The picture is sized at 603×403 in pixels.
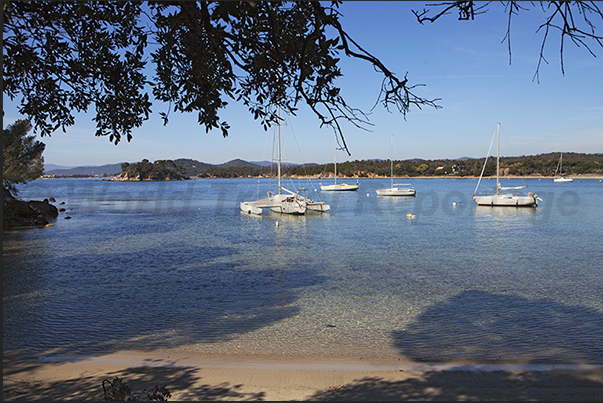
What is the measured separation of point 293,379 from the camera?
7.24 meters

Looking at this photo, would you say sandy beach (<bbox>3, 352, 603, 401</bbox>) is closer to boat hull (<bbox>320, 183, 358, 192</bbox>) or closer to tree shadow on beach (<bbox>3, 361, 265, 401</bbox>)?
tree shadow on beach (<bbox>3, 361, 265, 401</bbox>)

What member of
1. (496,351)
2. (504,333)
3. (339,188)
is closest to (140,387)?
(496,351)

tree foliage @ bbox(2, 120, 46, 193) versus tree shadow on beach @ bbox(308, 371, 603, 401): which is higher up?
tree foliage @ bbox(2, 120, 46, 193)

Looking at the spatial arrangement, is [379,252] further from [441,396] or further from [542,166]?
[542,166]

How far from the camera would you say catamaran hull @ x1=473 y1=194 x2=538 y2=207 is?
47344 millimetres

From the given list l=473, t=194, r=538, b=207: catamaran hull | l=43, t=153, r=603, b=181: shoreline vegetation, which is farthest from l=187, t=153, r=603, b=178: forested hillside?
l=473, t=194, r=538, b=207: catamaran hull

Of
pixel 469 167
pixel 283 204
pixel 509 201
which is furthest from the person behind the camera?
pixel 469 167

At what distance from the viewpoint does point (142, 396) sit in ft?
20.5

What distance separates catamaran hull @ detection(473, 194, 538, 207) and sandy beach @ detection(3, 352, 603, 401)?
43.5 metres

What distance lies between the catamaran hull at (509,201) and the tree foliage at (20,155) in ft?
139

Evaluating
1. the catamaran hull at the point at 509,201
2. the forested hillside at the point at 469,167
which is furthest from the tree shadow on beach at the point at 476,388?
the forested hillside at the point at 469,167

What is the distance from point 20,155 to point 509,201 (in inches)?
1763

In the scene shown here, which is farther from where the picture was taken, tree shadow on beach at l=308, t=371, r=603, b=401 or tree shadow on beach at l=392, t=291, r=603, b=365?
tree shadow on beach at l=392, t=291, r=603, b=365

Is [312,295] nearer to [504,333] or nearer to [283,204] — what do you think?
[504,333]
